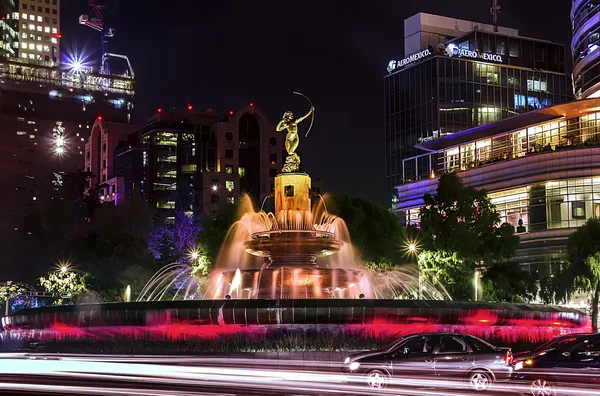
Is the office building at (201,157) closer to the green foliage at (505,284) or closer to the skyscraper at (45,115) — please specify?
the skyscraper at (45,115)

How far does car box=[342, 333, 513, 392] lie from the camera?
20.5m

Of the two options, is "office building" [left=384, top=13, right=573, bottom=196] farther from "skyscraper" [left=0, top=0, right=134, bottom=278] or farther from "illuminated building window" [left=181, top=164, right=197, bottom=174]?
"skyscraper" [left=0, top=0, right=134, bottom=278]

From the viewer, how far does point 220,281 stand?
1351 inches

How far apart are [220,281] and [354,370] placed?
46.2 ft

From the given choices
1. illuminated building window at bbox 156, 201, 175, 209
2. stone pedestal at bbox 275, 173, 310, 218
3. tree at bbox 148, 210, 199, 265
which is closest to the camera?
stone pedestal at bbox 275, 173, 310, 218

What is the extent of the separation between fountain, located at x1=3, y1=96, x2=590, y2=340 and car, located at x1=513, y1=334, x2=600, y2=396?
263 inches

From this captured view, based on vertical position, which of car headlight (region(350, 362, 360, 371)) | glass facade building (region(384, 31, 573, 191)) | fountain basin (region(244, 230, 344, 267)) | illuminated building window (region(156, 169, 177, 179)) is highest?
glass facade building (region(384, 31, 573, 191))

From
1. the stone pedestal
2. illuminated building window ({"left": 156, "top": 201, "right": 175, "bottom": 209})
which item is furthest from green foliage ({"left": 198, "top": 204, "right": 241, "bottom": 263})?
illuminated building window ({"left": 156, "top": 201, "right": 175, "bottom": 209})

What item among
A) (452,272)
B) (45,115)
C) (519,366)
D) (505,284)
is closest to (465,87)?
(505,284)

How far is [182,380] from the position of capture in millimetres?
19500

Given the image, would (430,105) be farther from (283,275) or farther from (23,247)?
(283,275)

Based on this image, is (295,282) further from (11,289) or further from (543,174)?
(543,174)

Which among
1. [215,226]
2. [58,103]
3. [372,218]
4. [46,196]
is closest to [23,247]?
[46,196]

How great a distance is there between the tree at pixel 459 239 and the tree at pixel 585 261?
486 cm
